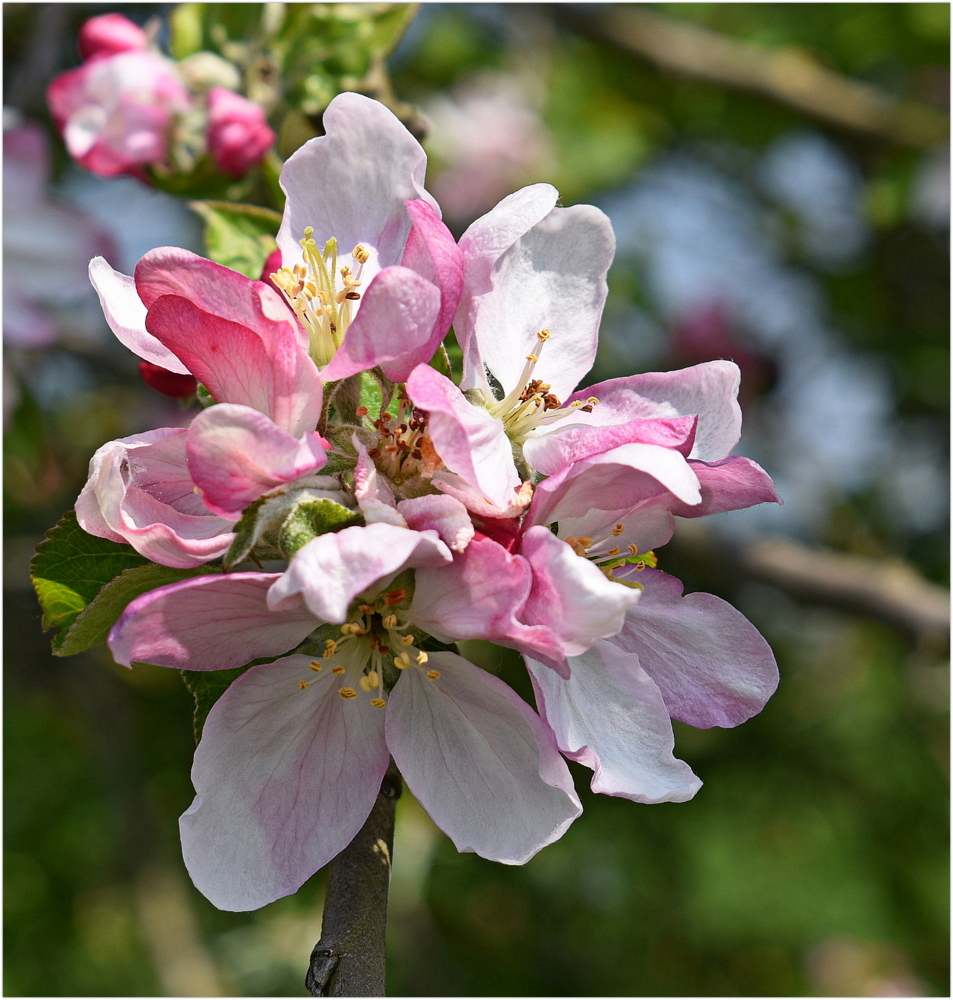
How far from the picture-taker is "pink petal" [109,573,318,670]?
0.72 metres

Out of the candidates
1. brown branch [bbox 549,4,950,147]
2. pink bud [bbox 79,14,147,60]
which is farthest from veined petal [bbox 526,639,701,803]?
brown branch [bbox 549,4,950,147]

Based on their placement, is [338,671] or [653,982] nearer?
[338,671]

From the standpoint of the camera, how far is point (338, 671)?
2.85 ft

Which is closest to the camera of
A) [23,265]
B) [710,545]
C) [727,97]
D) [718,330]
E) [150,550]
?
[150,550]

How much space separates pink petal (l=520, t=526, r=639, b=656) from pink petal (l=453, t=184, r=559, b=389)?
25 cm

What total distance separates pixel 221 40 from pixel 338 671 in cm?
124

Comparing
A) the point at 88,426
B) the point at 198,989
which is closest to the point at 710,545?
the point at 198,989

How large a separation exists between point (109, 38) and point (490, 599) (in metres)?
1.38

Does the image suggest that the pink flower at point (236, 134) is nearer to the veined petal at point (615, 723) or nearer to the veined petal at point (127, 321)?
the veined petal at point (127, 321)

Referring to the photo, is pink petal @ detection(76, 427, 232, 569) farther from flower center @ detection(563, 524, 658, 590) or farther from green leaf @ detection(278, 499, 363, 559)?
flower center @ detection(563, 524, 658, 590)

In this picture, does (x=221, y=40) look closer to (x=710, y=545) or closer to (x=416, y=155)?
(x=416, y=155)

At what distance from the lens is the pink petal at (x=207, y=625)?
28.2 inches

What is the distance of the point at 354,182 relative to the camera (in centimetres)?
99

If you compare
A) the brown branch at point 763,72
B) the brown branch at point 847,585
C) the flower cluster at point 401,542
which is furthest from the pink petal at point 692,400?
the brown branch at point 763,72
